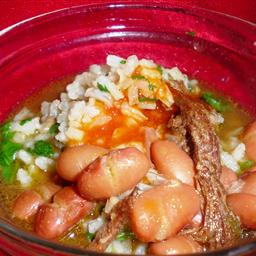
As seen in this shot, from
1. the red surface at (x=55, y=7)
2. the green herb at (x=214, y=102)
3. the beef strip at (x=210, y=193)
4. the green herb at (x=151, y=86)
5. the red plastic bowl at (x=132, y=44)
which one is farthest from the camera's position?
the red surface at (x=55, y=7)

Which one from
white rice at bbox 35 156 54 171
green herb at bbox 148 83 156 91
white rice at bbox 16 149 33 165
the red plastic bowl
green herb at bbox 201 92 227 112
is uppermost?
the red plastic bowl

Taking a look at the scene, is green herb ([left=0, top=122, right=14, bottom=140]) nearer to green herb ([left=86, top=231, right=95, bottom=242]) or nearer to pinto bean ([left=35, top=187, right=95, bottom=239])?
pinto bean ([left=35, top=187, right=95, bottom=239])

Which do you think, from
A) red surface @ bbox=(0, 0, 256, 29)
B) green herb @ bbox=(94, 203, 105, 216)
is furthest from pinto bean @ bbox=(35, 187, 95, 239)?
red surface @ bbox=(0, 0, 256, 29)

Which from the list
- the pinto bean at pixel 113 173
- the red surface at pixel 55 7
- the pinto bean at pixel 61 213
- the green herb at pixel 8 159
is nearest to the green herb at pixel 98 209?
the pinto bean at pixel 61 213

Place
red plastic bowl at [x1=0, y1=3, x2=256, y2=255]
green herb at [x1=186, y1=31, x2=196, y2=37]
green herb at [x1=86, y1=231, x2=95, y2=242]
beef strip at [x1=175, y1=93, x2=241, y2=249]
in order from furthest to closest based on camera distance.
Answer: green herb at [x1=186, y1=31, x2=196, y2=37]
red plastic bowl at [x1=0, y1=3, x2=256, y2=255]
green herb at [x1=86, y1=231, x2=95, y2=242]
beef strip at [x1=175, y1=93, x2=241, y2=249]

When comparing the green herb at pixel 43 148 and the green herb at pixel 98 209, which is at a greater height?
the green herb at pixel 43 148

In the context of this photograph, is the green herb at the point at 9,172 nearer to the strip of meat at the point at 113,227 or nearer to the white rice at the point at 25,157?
the white rice at the point at 25,157

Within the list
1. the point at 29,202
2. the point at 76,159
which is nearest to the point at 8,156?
the point at 29,202

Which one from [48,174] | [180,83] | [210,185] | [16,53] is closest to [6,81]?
[16,53]
